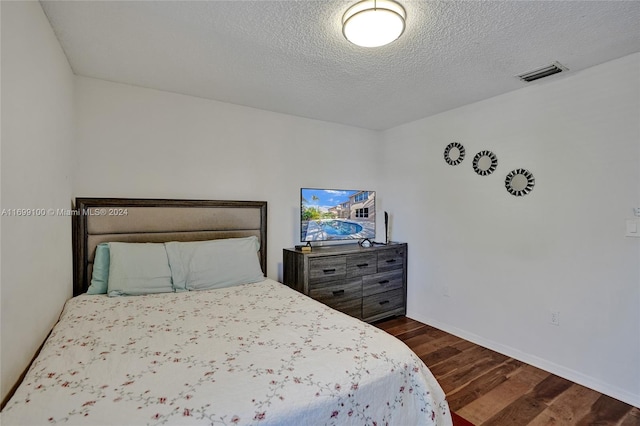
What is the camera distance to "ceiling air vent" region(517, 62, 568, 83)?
2221mm

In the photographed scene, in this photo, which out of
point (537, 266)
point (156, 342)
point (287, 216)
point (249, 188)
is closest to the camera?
point (156, 342)

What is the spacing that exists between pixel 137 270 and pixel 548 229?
3.28 metres

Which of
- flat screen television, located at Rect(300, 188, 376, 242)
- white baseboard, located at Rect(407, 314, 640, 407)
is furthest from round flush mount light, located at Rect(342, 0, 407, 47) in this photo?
white baseboard, located at Rect(407, 314, 640, 407)

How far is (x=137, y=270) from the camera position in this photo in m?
2.25

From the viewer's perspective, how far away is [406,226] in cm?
373

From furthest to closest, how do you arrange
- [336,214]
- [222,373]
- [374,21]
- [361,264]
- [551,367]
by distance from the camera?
Result: [336,214] < [361,264] < [551,367] < [374,21] < [222,373]

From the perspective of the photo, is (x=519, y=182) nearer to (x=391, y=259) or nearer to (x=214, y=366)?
(x=391, y=259)

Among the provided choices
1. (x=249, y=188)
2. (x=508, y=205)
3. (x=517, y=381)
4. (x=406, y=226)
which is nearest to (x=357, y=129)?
(x=406, y=226)

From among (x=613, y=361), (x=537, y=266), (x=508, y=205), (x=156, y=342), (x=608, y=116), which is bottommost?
(x=613, y=361)

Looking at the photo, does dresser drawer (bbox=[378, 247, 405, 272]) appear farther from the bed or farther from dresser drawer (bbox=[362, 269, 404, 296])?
the bed

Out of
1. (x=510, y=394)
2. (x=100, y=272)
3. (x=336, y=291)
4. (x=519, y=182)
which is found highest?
(x=519, y=182)

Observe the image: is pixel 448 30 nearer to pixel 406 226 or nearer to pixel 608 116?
pixel 608 116

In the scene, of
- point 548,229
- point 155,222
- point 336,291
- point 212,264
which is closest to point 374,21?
point 212,264

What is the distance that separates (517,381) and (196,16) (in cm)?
332
